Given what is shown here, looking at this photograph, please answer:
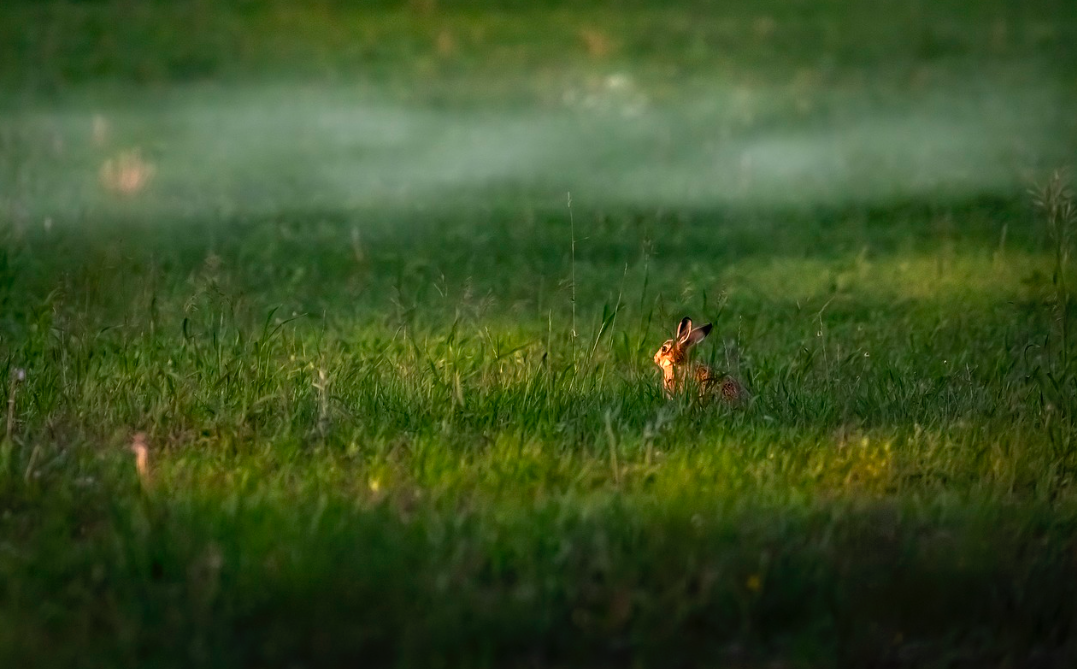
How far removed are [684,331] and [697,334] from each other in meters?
0.11

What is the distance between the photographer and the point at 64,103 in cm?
1898

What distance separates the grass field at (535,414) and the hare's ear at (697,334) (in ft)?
0.39

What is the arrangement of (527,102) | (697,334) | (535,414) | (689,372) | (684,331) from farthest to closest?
(527,102), (684,331), (697,334), (689,372), (535,414)

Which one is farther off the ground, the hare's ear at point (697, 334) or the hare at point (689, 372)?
the hare's ear at point (697, 334)

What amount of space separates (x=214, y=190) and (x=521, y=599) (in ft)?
37.3

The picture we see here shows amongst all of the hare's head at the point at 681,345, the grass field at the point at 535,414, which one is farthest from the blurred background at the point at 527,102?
the hare's head at the point at 681,345

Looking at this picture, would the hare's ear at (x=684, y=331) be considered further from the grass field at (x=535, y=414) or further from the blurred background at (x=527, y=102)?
the blurred background at (x=527, y=102)

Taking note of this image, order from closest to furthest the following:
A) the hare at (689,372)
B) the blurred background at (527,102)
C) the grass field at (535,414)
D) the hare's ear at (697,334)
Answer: the grass field at (535,414), the hare at (689,372), the hare's ear at (697,334), the blurred background at (527,102)

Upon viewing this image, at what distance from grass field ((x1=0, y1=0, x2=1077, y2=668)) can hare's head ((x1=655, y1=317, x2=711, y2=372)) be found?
0.14 metres

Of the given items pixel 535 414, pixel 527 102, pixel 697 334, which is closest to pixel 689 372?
pixel 697 334

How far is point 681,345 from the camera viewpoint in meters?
6.91

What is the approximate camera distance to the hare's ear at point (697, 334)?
6.80m

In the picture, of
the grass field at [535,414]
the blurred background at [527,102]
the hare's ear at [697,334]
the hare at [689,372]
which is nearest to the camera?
the grass field at [535,414]

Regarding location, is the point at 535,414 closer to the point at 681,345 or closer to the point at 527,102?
the point at 681,345
